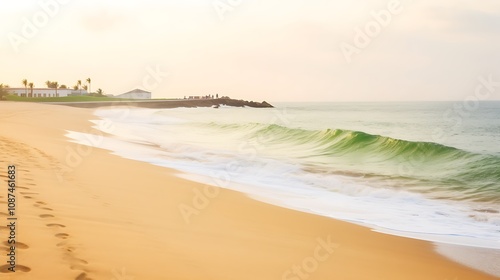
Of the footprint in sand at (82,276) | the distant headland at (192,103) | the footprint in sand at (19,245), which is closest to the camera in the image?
the footprint in sand at (82,276)

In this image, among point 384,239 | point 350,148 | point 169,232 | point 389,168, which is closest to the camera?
point 169,232

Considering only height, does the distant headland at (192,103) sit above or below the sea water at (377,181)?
above

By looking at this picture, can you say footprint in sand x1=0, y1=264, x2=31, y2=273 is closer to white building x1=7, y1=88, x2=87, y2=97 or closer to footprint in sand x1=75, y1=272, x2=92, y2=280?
footprint in sand x1=75, y1=272, x2=92, y2=280

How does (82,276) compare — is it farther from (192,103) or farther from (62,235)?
(192,103)

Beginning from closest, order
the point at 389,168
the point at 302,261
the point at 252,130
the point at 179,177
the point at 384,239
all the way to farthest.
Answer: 1. the point at 302,261
2. the point at 384,239
3. the point at 179,177
4. the point at 389,168
5. the point at 252,130

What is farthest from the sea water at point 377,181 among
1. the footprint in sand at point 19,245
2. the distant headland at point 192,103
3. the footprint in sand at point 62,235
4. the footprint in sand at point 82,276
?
the distant headland at point 192,103

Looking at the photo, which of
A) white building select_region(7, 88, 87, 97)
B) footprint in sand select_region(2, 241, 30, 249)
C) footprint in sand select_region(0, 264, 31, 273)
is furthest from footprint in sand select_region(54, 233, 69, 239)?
white building select_region(7, 88, 87, 97)

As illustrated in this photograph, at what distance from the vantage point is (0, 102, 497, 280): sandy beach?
3.97m

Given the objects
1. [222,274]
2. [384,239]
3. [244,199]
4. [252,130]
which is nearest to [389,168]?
[244,199]

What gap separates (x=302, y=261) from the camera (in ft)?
16.1

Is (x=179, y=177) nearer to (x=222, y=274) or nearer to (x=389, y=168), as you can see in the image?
(x=222, y=274)

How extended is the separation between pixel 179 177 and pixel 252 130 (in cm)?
2117

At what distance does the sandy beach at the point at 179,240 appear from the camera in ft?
13.0

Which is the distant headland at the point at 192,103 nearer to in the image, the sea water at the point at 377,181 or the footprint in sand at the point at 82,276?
the sea water at the point at 377,181
